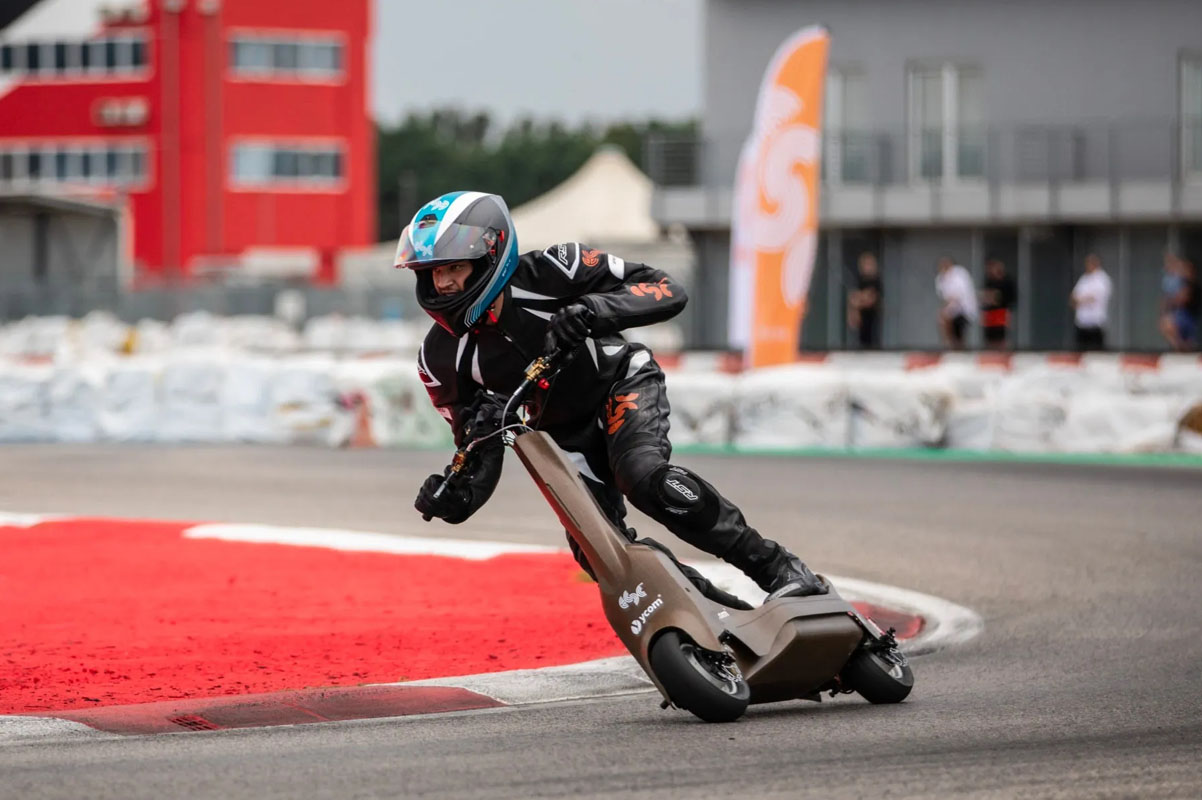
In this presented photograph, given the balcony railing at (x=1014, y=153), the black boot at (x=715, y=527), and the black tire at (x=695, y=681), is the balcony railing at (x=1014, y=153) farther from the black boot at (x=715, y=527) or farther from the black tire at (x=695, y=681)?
the black tire at (x=695, y=681)

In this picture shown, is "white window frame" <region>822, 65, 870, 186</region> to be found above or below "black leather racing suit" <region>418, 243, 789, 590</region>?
above

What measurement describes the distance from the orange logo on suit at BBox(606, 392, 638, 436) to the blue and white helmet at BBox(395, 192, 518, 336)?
1.73ft

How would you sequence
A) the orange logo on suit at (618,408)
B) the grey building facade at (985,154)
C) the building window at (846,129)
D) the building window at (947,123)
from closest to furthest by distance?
the orange logo on suit at (618,408) → the grey building facade at (985,154) → the building window at (947,123) → the building window at (846,129)

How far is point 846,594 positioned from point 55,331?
2942cm

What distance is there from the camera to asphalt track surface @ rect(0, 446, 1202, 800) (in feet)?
15.5

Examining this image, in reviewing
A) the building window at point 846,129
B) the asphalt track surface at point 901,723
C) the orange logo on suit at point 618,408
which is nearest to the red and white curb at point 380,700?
the asphalt track surface at point 901,723

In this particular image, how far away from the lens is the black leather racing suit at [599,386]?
5930 mm

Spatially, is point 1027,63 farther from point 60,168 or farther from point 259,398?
point 60,168

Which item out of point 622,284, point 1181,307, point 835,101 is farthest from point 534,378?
point 835,101

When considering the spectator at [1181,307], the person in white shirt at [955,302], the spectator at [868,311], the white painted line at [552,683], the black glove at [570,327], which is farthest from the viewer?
the spectator at [868,311]

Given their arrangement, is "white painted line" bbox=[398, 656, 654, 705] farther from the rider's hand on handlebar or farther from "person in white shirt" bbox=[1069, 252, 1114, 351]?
"person in white shirt" bbox=[1069, 252, 1114, 351]

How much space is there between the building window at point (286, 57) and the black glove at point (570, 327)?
56444mm

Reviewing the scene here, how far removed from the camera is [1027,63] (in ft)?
106

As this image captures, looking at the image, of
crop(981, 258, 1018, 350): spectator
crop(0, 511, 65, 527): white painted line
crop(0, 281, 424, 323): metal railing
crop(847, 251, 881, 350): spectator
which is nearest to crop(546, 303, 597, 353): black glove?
crop(0, 511, 65, 527): white painted line
